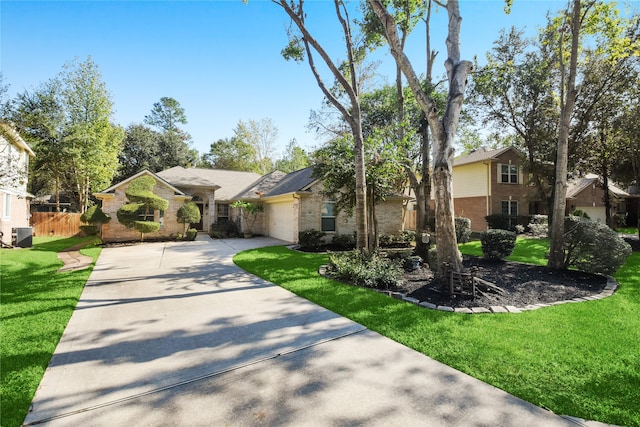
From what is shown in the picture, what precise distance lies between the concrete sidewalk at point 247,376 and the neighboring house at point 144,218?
12.4 meters

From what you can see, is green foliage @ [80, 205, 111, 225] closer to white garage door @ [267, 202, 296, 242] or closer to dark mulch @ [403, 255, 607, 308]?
white garage door @ [267, 202, 296, 242]

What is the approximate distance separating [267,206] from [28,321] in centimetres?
1601

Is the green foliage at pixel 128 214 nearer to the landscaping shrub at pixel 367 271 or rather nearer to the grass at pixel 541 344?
the landscaping shrub at pixel 367 271

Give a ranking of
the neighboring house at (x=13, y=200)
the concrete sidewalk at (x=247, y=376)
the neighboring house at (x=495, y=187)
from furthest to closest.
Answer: the neighboring house at (x=495, y=187), the neighboring house at (x=13, y=200), the concrete sidewalk at (x=247, y=376)

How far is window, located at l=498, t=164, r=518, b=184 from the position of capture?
891 inches

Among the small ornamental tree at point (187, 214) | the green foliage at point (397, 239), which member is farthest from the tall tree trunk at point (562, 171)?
the small ornamental tree at point (187, 214)

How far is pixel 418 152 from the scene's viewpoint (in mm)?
20438

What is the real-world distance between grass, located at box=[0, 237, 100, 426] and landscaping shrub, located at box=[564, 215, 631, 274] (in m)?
11.1

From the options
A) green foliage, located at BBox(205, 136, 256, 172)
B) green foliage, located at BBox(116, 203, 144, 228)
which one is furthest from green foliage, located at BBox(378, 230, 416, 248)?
green foliage, located at BBox(205, 136, 256, 172)

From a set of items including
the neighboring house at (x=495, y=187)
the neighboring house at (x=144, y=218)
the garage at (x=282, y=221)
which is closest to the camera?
the neighboring house at (x=144, y=218)

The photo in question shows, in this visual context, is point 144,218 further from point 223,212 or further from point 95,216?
point 223,212

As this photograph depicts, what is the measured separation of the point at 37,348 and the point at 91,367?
1.13m

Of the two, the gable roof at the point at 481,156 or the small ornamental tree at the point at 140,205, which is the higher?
the gable roof at the point at 481,156

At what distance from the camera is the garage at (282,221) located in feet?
55.0
